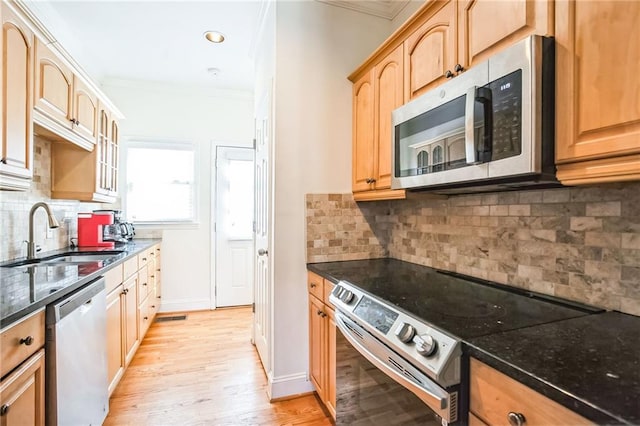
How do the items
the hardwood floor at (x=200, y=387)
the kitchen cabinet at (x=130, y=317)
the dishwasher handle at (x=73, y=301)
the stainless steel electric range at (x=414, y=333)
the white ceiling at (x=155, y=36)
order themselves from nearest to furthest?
the stainless steel electric range at (x=414, y=333) < the dishwasher handle at (x=73, y=301) < the hardwood floor at (x=200, y=387) < the kitchen cabinet at (x=130, y=317) < the white ceiling at (x=155, y=36)

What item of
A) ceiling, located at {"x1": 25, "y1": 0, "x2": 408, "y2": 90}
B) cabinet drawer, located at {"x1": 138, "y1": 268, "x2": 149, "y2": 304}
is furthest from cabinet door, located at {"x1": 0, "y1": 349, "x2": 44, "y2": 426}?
ceiling, located at {"x1": 25, "y1": 0, "x2": 408, "y2": 90}

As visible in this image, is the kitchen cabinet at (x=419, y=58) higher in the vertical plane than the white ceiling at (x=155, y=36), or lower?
lower

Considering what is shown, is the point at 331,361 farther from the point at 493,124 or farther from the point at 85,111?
the point at 85,111

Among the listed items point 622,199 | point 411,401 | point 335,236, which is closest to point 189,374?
point 335,236

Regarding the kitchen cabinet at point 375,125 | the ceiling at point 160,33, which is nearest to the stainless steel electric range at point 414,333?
the kitchen cabinet at point 375,125

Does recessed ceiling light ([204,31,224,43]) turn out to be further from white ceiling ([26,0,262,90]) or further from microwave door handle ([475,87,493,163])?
microwave door handle ([475,87,493,163])

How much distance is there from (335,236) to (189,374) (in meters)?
1.56

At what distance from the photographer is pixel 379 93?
6.31 feet

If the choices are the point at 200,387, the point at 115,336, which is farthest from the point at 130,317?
the point at 200,387

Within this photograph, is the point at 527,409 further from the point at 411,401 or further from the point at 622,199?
the point at 622,199

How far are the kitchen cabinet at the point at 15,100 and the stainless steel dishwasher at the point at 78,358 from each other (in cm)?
68

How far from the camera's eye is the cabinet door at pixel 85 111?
7.46 feet

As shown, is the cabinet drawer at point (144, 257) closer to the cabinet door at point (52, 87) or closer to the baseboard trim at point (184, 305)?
the baseboard trim at point (184, 305)

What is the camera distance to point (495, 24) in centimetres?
114
